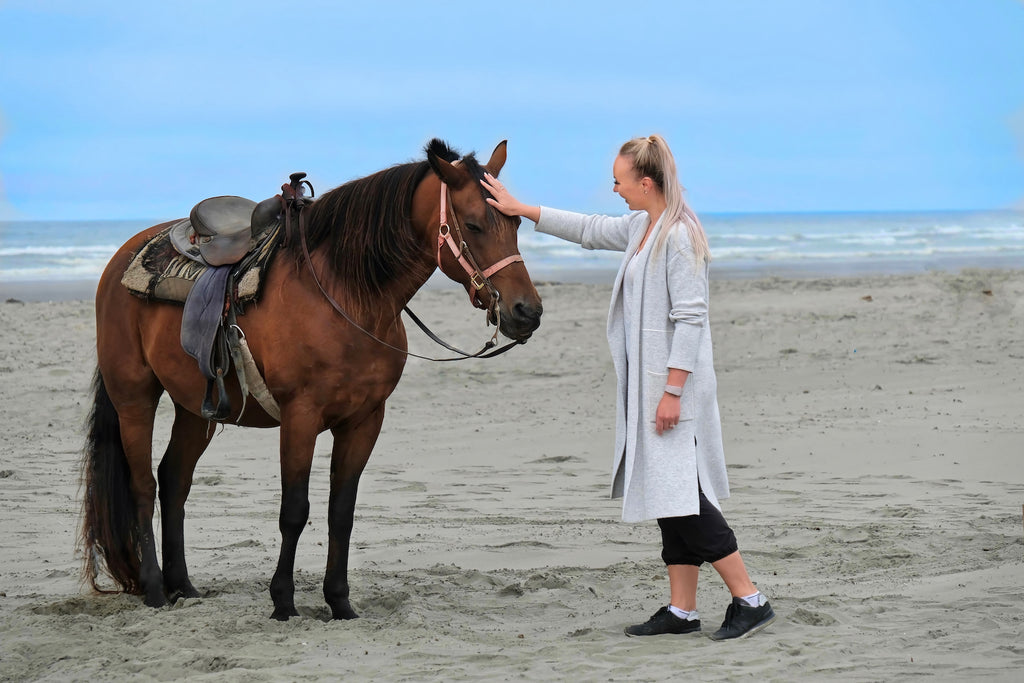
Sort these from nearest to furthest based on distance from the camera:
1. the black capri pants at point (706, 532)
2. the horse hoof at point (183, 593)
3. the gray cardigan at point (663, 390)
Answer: the gray cardigan at point (663, 390), the black capri pants at point (706, 532), the horse hoof at point (183, 593)

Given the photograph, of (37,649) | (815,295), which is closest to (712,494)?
(37,649)

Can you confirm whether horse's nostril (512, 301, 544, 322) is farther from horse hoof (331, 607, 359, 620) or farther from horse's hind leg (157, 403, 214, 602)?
horse's hind leg (157, 403, 214, 602)

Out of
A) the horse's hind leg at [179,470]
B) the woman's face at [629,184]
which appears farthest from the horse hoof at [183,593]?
the woman's face at [629,184]

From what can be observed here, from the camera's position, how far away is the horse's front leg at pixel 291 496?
4098 millimetres

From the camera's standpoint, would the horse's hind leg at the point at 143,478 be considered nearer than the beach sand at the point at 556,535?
No

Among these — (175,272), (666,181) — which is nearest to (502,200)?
(666,181)

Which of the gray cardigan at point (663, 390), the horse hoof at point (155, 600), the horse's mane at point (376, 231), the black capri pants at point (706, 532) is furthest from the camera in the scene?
the horse hoof at point (155, 600)

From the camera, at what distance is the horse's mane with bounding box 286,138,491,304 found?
4121 mm

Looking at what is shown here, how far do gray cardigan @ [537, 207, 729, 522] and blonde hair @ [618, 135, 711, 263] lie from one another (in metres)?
0.03

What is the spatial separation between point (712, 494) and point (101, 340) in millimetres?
2758

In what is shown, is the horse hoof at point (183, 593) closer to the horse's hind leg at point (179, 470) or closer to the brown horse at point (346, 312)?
the horse's hind leg at point (179, 470)

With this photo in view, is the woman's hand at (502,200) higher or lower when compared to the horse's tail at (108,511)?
higher

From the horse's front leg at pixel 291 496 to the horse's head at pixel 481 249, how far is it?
2.77 feet

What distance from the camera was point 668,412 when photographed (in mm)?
3723
